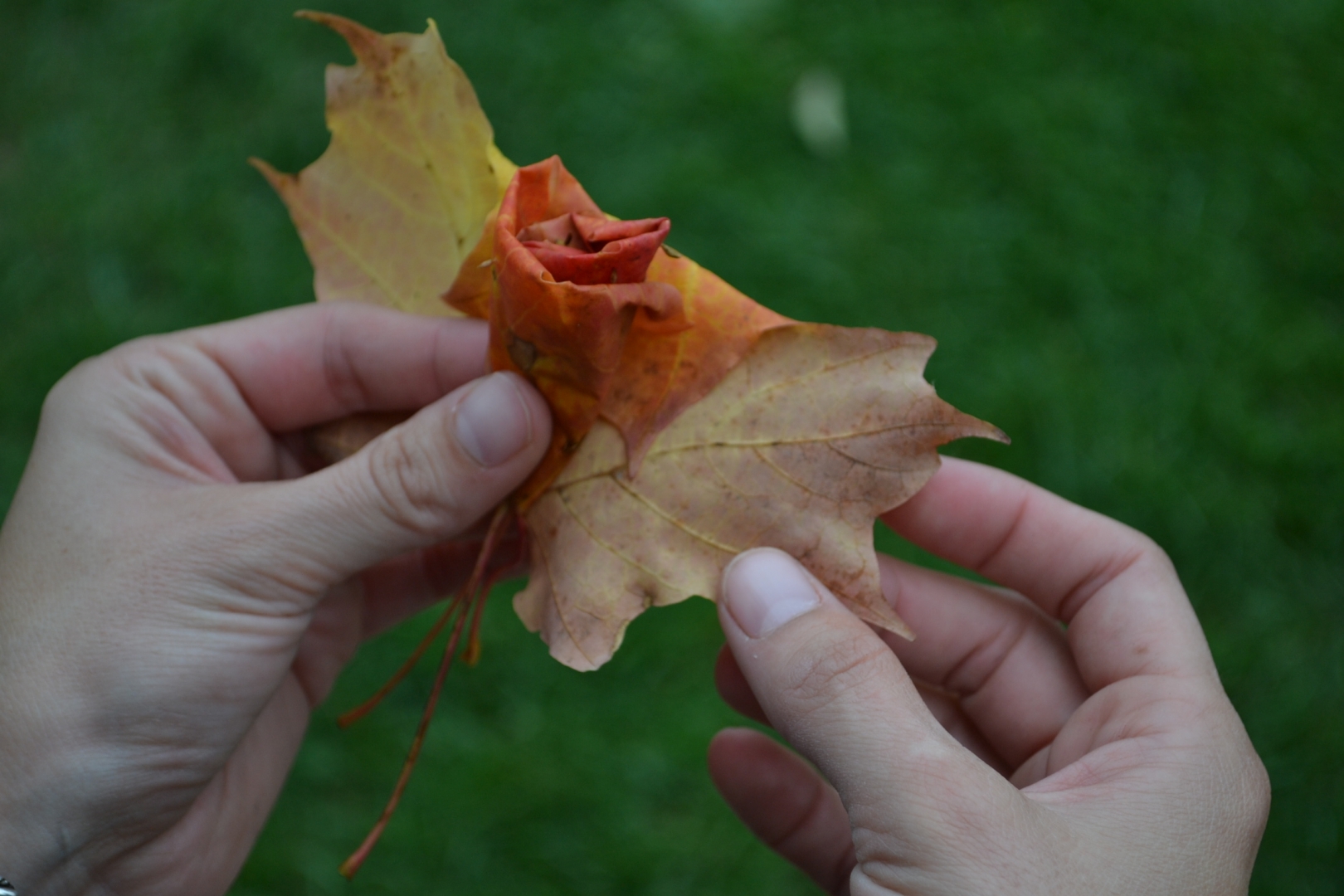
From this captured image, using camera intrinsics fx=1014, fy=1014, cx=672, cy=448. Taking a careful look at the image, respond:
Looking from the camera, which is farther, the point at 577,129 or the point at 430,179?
the point at 577,129

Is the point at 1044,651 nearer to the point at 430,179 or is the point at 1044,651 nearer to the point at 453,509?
the point at 453,509

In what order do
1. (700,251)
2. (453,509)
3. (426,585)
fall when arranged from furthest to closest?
(700,251) < (426,585) < (453,509)

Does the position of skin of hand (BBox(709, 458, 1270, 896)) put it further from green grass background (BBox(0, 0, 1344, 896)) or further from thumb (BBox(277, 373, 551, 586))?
green grass background (BBox(0, 0, 1344, 896))

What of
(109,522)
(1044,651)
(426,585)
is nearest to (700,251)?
(426,585)

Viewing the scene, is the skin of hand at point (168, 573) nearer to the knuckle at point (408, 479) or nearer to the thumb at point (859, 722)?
the knuckle at point (408, 479)

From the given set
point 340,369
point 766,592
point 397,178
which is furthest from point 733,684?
point 397,178

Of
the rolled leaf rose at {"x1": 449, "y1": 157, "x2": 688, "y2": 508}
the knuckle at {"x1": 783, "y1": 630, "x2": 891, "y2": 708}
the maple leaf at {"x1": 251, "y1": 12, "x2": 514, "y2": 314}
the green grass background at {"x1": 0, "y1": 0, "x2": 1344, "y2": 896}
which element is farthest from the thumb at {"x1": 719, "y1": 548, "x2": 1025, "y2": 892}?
the green grass background at {"x1": 0, "y1": 0, "x2": 1344, "y2": 896}
